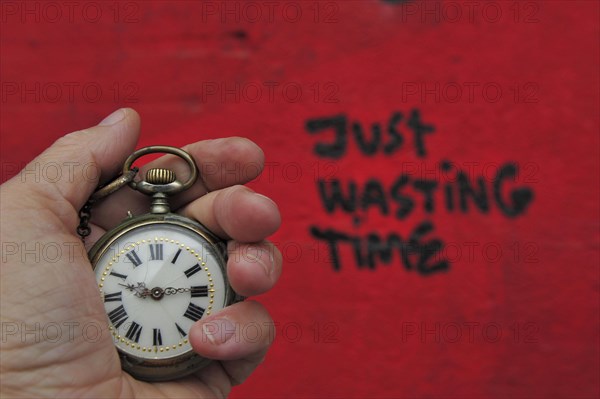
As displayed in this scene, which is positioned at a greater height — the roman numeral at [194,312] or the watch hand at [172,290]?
the watch hand at [172,290]

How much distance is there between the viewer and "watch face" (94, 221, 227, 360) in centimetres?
156

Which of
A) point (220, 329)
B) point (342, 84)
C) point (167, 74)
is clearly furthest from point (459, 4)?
point (220, 329)

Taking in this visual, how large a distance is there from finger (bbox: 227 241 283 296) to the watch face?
101 mm

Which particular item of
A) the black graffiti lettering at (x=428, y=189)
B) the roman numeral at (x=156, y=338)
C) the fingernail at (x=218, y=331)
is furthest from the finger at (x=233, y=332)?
the black graffiti lettering at (x=428, y=189)

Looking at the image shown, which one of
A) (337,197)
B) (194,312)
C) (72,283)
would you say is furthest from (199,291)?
(337,197)

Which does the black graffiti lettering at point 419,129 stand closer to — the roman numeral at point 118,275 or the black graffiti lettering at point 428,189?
the black graffiti lettering at point 428,189

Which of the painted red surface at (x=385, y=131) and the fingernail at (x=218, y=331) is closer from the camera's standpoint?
the fingernail at (x=218, y=331)

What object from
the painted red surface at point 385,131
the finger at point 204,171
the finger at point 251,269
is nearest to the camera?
the finger at point 251,269

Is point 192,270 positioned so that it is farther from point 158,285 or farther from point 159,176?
point 159,176

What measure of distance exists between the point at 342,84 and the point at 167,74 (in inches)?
24.7

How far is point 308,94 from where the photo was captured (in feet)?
7.72

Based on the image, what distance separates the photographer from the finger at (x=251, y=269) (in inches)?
58.4

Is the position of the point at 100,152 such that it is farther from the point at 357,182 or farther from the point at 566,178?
the point at 566,178

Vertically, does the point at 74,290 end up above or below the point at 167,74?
below
